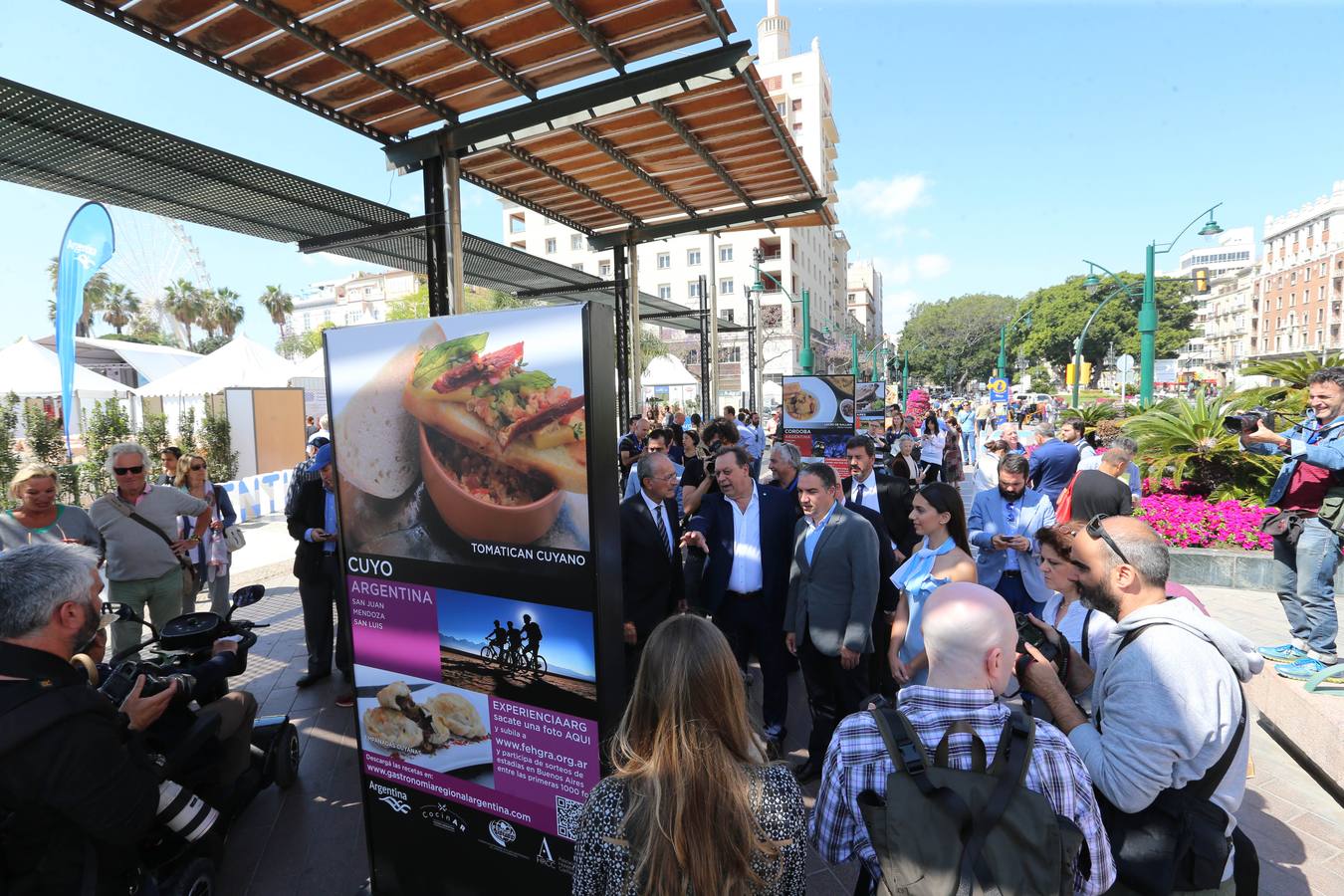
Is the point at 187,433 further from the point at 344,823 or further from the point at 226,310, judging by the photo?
the point at 226,310

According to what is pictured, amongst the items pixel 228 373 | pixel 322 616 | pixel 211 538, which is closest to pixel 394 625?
pixel 322 616

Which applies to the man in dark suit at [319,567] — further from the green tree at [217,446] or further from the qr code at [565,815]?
the green tree at [217,446]

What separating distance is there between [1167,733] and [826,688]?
237 cm

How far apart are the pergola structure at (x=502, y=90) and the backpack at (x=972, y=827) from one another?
20.6 ft

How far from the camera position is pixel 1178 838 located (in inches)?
74.0

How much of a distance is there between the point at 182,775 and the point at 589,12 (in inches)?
246

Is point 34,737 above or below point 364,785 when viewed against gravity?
above

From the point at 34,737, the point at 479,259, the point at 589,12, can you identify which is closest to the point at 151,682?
the point at 34,737

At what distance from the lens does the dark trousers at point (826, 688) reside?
3.99 m

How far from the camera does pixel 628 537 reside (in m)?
4.11

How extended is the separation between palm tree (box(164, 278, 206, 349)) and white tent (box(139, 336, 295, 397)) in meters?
55.8

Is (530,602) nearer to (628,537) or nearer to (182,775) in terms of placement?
(628,537)

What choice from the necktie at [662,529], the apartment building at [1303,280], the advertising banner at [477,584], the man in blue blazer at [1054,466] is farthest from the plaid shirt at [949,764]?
the apartment building at [1303,280]

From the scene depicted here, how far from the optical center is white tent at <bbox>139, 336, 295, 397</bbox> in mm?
15539
